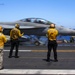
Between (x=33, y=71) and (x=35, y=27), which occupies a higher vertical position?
(x=35, y=27)

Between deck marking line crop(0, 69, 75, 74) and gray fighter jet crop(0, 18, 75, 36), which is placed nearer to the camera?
deck marking line crop(0, 69, 75, 74)

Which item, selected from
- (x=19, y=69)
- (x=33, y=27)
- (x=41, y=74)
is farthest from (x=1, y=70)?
(x=33, y=27)

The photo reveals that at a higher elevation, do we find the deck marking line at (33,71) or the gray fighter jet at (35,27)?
the gray fighter jet at (35,27)

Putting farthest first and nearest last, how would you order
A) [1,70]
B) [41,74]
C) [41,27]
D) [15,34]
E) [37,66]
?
[41,27], [15,34], [37,66], [1,70], [41,74]

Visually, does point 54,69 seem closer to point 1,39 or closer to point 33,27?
point 1,39

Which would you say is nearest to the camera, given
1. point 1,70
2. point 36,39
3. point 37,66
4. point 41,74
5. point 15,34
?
point 41,74

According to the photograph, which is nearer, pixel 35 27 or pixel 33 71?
pixel 33 71

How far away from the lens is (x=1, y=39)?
38.9ft

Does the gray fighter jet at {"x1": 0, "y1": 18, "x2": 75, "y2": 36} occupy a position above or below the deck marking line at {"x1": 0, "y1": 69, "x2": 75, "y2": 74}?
above

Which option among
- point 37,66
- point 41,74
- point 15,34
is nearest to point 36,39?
point 15,34

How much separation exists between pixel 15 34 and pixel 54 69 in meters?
4.25

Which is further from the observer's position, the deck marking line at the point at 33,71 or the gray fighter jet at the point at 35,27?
the gray fighter jet at the point at 35,27

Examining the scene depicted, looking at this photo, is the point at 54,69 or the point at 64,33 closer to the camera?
the point at 54,69

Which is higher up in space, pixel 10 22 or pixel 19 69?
pixel 10 22
